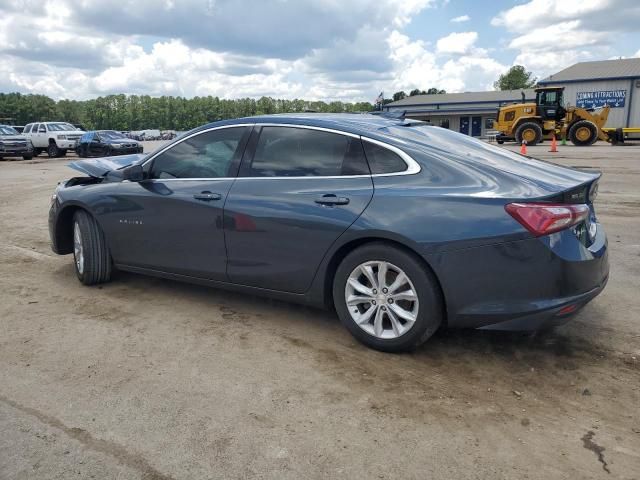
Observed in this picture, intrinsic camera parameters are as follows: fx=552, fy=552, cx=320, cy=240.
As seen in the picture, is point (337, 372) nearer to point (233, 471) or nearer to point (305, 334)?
point (305, 334)

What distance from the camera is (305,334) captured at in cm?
404

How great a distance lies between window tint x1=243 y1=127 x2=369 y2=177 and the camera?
12.5 ft

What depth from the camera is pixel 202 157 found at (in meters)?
4.51

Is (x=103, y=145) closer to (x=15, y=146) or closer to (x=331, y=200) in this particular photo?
(x=15, y=146)

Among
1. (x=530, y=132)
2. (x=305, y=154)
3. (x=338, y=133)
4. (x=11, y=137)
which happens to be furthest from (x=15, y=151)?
(x=338, y=133)

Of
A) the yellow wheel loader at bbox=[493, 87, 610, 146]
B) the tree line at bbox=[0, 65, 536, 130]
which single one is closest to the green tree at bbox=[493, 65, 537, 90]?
the tree line at bbox=[0, 65, 536, 130]

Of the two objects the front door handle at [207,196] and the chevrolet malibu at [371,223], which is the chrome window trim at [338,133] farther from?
the front door handle at [207,196]

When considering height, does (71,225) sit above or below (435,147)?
below

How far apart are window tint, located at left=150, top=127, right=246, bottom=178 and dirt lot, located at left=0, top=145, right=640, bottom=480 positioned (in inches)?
43.8

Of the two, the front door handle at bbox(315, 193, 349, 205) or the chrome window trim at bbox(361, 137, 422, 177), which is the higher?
the chrome window trim at bbox(361, 137, 422, 177)

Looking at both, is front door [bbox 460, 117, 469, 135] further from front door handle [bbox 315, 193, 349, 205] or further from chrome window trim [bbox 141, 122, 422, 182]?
front door handle [bbox 315, 193, 349, 205]

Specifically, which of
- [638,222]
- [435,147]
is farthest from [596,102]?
[435,147]

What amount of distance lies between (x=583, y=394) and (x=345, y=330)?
165 centimetres

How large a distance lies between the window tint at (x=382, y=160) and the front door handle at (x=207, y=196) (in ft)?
4.02
